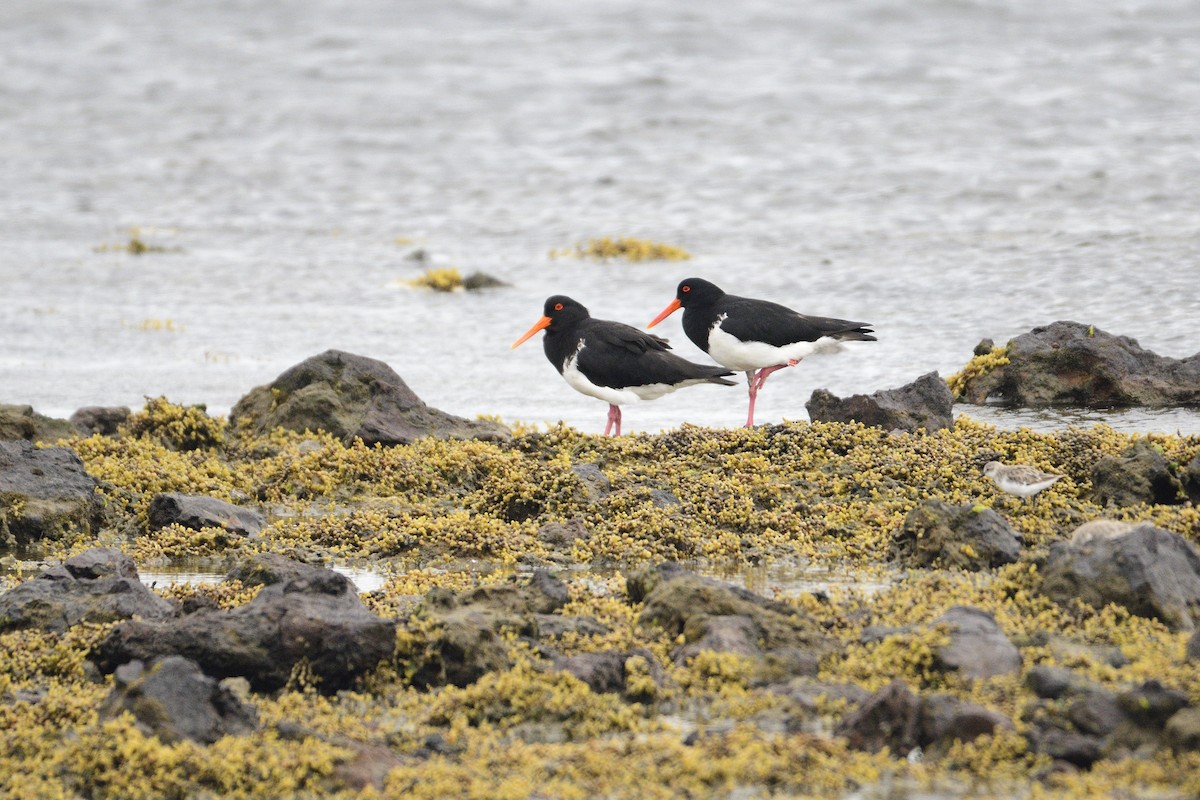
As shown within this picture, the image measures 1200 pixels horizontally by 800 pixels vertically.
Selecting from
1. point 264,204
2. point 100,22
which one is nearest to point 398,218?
point 264,204

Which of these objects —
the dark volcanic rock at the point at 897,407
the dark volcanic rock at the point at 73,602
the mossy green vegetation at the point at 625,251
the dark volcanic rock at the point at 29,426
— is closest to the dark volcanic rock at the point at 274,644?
the dark volcanic rock at the point at 73,602

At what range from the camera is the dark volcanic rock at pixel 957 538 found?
699 centimetres

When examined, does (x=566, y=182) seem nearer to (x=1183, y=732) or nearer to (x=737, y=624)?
(x=737, y=624)

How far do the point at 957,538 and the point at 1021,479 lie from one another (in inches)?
32.9

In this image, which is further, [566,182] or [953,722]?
[566,182]

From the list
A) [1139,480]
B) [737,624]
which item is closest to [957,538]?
[1139,480]

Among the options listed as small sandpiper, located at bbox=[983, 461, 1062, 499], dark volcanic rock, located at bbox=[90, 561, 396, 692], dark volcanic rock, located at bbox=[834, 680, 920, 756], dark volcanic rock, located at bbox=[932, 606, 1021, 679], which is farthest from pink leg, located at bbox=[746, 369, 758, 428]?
dark volcanic rock, located at bbox=[834, 680, 920, 756]

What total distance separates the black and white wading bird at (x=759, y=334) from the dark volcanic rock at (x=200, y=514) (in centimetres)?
398

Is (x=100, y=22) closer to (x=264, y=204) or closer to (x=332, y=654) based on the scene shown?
(x=264, y=204)

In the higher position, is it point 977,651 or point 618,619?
point 977,651

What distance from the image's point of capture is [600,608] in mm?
6613

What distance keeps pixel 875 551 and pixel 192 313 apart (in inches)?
438

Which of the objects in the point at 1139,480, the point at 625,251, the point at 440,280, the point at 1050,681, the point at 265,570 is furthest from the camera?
the point at 625,251

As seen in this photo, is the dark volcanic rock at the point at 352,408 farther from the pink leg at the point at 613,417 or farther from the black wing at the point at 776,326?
the black wing at the point at 776,326
